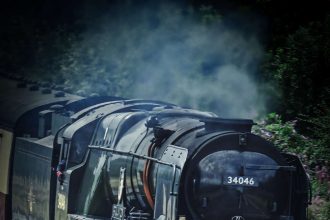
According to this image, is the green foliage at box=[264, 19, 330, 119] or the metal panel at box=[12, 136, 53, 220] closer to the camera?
the metal panel at box=[12, 136, 53, 220]

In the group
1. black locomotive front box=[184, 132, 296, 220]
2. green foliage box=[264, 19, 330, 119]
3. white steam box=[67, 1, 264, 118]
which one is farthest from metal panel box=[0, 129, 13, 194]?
green foliage box=[264, 19, 330, 119]

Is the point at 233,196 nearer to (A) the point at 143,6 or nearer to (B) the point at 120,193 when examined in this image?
(B) the point at 120,193

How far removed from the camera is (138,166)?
921cm

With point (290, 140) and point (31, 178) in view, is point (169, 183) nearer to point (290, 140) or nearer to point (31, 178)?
point (31, 178)

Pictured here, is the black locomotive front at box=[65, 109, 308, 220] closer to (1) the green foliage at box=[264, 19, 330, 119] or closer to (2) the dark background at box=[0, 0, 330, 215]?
(2) the dark background at box=[0, 0, 330, 215]

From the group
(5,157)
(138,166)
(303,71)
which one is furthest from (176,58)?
(138,166)

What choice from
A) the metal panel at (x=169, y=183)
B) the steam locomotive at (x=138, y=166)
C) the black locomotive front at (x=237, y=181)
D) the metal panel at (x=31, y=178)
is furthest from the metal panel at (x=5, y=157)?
the black locomotive front at (x=237, y=181)

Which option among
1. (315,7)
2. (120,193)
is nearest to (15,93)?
(120,193)

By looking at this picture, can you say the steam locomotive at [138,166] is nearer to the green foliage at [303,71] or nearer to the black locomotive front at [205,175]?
the black locomotive front at [205,175]

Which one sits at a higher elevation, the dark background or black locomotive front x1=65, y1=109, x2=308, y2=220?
the dark background

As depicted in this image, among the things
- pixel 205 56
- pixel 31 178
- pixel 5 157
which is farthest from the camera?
pixel 205 56

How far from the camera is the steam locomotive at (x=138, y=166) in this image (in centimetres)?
830

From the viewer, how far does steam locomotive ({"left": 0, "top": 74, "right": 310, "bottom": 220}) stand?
8297 mm

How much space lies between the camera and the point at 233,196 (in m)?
8.30
